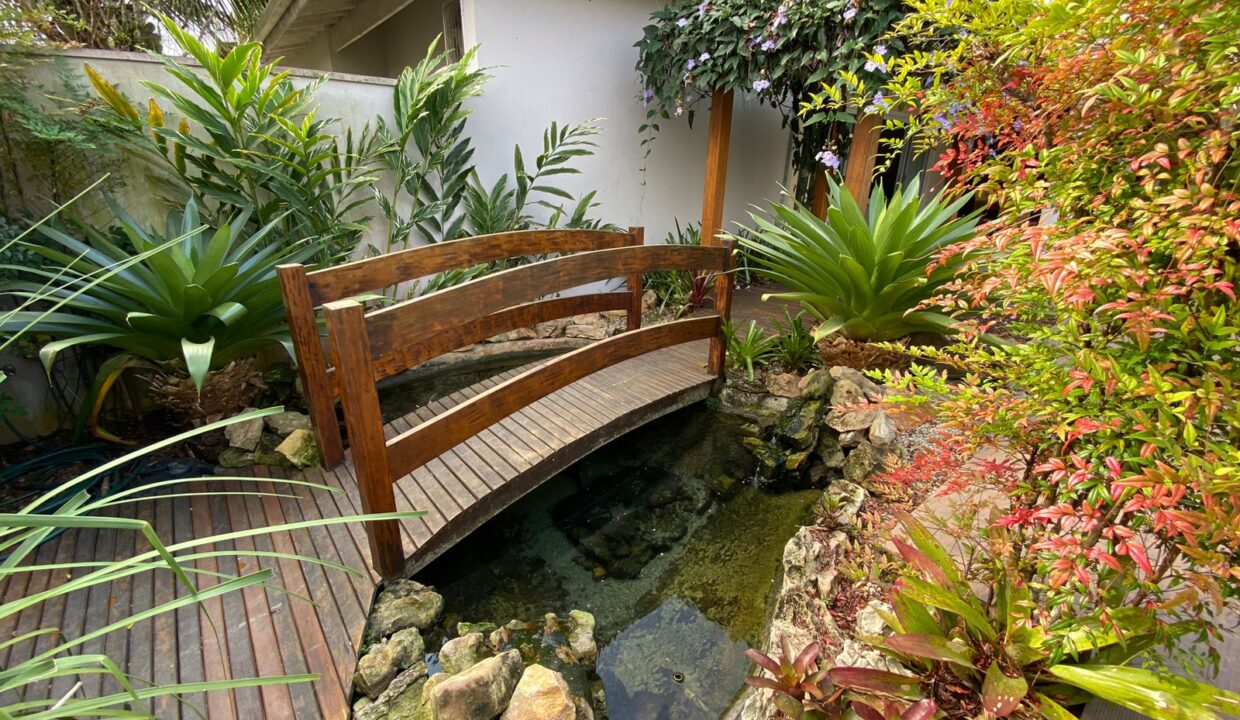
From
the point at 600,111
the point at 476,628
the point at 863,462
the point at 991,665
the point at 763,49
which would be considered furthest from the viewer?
the point at 600,111

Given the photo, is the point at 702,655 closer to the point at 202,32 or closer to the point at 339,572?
the point at 339,572

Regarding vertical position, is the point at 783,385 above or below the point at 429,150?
below

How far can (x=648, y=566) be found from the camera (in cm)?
208

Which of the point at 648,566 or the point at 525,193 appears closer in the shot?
the point at 648,566

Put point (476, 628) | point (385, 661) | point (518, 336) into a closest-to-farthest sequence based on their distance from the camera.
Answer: point (385, 661) → point (476, 628) → point (518, 336)

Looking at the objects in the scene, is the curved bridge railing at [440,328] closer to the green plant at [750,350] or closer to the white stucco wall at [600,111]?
the green plant at [750,350]

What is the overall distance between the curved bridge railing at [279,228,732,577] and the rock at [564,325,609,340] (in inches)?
31.8

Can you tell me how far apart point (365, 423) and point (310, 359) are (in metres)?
0.69

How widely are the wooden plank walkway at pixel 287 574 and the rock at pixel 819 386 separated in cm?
84

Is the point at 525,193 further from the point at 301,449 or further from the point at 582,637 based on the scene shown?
the point at 582,637

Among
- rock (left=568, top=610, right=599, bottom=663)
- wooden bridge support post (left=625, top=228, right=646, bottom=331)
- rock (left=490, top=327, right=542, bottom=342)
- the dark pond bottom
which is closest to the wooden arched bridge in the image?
the dark pond bottom

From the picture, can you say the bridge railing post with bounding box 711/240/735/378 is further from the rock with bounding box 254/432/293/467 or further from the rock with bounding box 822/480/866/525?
the rock with bounding box 254/432/293/467

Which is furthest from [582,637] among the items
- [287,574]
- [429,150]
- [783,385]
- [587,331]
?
[429,150]

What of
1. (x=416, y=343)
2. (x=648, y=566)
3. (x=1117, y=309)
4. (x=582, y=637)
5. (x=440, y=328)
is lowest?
(x=648, y=566)
